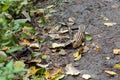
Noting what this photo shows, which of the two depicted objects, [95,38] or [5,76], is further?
[95,38]

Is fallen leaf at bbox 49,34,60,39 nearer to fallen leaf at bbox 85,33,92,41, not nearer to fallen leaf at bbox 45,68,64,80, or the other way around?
fallen leaf at bbox 85,33,92,41

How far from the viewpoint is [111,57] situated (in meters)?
3.60

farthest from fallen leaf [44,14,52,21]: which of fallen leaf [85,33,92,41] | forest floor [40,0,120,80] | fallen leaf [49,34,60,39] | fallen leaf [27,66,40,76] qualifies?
fallen leaf [27,66,40,76]

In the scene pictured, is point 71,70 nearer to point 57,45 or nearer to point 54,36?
point 57,45

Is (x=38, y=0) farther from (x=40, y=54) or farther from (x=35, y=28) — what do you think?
(x=40, y=54)

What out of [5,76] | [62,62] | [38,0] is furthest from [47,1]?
[5,76]

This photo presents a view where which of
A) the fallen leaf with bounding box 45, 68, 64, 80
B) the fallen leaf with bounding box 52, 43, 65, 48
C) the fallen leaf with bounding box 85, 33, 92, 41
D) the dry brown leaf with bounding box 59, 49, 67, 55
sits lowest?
the fallen leaf with bounding box 45, 68, 64, 80

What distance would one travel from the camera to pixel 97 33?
4016mm

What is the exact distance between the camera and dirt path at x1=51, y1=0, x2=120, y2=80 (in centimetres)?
345

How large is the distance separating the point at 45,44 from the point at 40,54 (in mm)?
241

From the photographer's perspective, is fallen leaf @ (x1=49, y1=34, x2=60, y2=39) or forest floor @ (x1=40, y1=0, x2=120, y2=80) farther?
fallen leaf @ (x1=49, y1=34, x2=60, y2=39)

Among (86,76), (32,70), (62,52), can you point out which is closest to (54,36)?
(62,52)

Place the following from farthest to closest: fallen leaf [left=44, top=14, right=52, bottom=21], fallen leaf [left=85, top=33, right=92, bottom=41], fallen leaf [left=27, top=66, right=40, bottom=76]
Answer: fallen leaf [left=44, top=14, right=52, bottom=21], fallen leaf [left=85, top=33, right=92, bottom=41], fallen leaf [left=27, top=66, right=40, bottom=76]

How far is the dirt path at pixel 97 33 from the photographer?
3.45 m
